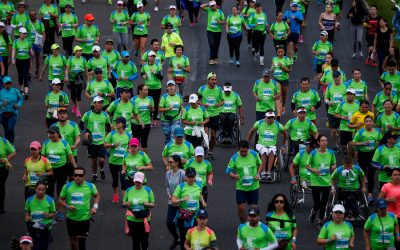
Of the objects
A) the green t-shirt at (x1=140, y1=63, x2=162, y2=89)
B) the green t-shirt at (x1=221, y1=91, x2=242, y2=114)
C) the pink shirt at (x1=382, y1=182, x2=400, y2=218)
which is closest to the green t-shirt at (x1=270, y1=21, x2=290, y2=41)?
the green t-shirt at (x1=140, y1=63, x2=162, y2=89)

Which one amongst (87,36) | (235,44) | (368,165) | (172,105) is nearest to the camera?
(368,165)

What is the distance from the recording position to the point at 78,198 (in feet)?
72.1

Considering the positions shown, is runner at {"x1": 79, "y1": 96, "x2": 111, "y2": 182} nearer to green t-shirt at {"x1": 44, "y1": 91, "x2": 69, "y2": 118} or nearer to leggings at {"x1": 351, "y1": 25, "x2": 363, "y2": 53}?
green t-shirt at {"x1": 44, "y1": 91, "x2": 69, "y2": 118}

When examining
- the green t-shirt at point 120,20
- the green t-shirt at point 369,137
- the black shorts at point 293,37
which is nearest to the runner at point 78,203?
the green t-shirt at point 369,137

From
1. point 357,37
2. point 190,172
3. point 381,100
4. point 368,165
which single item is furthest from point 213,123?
point 357,37

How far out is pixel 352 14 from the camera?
3719 cm

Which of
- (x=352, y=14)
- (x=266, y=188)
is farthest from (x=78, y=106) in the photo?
(x=352, y=14)

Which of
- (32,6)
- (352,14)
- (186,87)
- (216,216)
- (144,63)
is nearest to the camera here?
(216,216)

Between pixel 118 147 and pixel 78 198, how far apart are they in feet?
10.2

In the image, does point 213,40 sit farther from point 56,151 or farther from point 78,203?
point 78,203

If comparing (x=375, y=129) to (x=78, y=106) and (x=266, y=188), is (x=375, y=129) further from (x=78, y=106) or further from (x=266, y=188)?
(x=78, y=106)

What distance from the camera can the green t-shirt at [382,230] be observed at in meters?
21.3

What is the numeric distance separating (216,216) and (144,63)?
677 centimetres

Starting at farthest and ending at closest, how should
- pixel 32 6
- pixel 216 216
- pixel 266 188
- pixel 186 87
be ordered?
pixel 32 6, pixel 186 87, pixel 266 188, pixel 216 216
